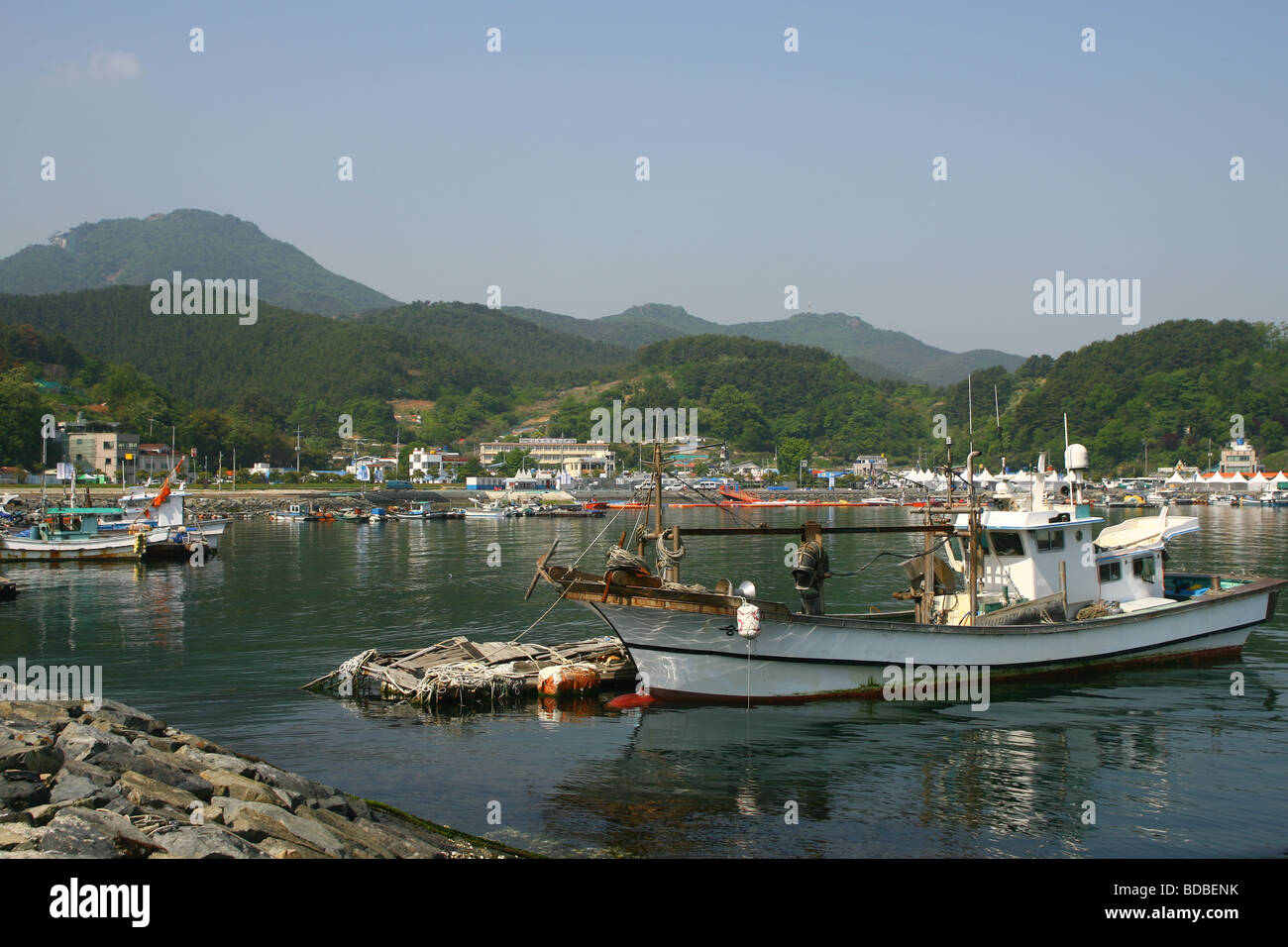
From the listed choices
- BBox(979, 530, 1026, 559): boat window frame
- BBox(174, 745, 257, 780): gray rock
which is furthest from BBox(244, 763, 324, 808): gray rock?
BBox(979, 530, 1026, 559): boat window frame

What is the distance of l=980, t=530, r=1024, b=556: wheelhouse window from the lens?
22156 millimetres

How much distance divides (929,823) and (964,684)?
7.56 metres

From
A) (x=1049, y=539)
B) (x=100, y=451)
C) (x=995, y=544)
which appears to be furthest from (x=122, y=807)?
(x=100, y=451)

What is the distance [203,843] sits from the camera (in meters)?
9.40

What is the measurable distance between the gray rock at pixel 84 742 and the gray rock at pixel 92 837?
102 inches

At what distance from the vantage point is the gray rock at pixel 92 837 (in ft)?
29.2

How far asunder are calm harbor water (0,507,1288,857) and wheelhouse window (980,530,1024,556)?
314 centimetres

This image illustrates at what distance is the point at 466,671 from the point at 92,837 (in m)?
12.1

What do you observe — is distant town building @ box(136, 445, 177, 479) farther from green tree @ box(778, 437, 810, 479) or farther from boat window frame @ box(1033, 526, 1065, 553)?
boat window frame @ box(1033, 526, 1065, 553)

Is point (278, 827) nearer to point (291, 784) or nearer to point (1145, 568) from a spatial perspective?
point (291, 784)

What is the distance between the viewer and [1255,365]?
184500mm

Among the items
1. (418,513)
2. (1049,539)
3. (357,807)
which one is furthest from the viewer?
(418,513)
